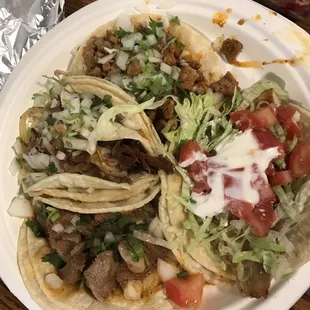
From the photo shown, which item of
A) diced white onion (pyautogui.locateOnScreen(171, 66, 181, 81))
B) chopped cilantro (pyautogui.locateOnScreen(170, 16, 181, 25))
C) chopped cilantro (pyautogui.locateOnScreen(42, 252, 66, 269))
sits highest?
chopped cilantro (pyautogui.locateOnScreen(170, 16, 181, 25))

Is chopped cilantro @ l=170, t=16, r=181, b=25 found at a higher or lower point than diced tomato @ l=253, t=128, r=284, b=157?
higher

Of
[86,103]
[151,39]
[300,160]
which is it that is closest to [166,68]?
[151,39]

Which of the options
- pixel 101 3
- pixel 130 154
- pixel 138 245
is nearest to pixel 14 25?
pixel 101 3

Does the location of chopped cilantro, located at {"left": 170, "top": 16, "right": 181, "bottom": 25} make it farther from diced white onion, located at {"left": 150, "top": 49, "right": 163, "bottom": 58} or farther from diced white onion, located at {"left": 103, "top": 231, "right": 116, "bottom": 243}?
diced white onion, located at {"left": 103, "top": 231, "right": 116, "bottom": 243}

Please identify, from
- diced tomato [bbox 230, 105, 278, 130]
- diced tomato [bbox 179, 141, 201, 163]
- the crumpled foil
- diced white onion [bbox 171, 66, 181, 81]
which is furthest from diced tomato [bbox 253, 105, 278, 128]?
the crumpled foil

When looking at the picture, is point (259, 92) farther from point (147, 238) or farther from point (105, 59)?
point (147, 238)

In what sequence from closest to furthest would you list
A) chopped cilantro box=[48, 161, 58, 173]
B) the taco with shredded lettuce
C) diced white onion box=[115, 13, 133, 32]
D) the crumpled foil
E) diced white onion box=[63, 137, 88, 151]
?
the taco with shredded lettuce, diced white onion box=[63, 137, 88, 151], chopped cilantro box=[48, 161, 58, 173], diced white onion box=[115, 13, 133, 32], the crumpled foil

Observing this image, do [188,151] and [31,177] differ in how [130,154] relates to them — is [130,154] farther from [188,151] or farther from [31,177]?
[31,177]
